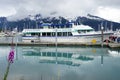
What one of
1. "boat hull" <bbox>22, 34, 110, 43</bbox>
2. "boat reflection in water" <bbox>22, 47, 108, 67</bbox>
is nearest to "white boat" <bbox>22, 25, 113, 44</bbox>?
"boat hull" <bbox>22, 34, 110, 43</bbox>

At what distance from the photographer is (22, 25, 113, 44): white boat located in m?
64.8

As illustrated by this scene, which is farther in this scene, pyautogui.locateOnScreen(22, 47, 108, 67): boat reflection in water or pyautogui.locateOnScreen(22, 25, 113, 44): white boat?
pyautogui.locateOnScreen(22, 25, 113, 44): white boat

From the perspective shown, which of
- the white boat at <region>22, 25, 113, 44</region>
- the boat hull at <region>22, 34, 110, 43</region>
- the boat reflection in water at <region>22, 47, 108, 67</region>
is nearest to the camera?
the boat reflection in water at <region>22, 47, 108, 67</region>

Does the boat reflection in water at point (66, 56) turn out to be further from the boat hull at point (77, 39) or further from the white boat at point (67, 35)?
the boat hull at point (77, 39)

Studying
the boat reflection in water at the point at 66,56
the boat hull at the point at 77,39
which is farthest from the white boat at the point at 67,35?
the boat reflection in water at the point at 66,56

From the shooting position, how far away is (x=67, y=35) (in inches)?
2670

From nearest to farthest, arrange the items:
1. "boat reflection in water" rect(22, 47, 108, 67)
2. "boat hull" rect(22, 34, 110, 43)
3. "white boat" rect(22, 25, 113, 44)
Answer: "boat reflection in water" rect(22, 47, 108, 67)
"boat hull" rect(22, 34, 110, 43)
"white boat" rect(22, 25, 113, 44)

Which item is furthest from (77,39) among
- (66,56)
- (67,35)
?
(66,56)

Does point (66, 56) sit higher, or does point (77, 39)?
point (77, 39)

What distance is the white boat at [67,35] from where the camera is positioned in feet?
212

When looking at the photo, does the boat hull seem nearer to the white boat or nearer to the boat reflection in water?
the white boat

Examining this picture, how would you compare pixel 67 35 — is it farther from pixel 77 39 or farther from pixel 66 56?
pixel 66 56

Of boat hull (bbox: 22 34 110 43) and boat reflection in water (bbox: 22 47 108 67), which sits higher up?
boat hull (bbox: 22 34 110 43)

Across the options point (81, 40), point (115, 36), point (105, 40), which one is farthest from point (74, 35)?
point (115, 36)
